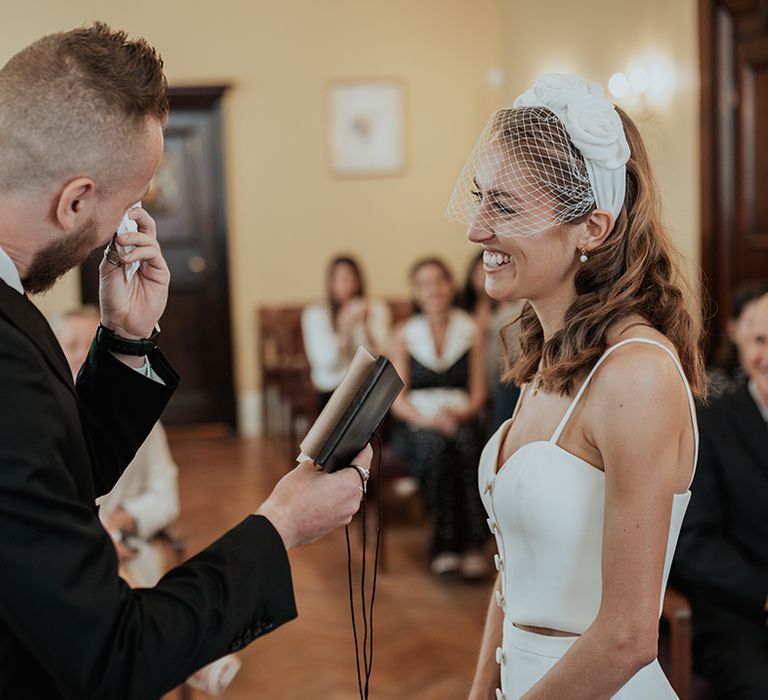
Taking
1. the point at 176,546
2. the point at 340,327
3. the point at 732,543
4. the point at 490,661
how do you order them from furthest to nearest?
the point at 340,327 → the point at 176,546 → the point at 732,543 → the point at 490,661

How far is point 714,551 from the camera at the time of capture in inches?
108

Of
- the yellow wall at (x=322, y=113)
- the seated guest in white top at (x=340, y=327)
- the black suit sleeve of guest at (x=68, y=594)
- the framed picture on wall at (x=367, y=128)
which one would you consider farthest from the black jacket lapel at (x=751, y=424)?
the framed picture on wall at (x=367, y=128)

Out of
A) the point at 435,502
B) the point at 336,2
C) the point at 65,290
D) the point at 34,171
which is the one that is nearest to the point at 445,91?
the point at 336,2

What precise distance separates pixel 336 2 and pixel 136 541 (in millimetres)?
6335

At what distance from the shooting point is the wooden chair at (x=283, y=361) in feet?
23.5

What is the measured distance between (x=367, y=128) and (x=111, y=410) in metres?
7.47

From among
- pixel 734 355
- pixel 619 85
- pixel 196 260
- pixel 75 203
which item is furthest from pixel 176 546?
pixel 196 260

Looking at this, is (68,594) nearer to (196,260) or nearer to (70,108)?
(70,108)

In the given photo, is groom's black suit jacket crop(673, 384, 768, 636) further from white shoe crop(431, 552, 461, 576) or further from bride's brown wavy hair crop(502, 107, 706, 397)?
white shoe crop(431, 552, 461, 576)

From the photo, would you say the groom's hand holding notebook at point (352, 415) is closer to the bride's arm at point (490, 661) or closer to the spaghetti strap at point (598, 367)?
the spaghetti strap at point (598, 367)

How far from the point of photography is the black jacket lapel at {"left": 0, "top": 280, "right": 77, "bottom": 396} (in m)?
1.17

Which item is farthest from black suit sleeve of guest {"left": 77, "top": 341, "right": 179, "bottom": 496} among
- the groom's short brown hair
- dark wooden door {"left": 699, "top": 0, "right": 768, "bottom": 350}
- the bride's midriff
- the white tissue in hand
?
dark wooden door {"left": 699, "top": 0, "right": 768, "bottom": 350}

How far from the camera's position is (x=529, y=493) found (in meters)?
1.63

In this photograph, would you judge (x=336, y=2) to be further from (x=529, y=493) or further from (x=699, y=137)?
(x=529, y=493)
